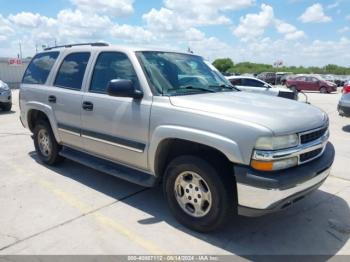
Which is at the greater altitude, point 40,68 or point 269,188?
point 40,68

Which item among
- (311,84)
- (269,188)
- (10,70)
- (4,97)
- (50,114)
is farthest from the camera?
(10,70)

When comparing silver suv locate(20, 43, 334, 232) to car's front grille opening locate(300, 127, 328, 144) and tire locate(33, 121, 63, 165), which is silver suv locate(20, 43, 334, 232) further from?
tire locate(33, 121, 63, 165)

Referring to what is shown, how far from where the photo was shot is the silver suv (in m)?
3.21

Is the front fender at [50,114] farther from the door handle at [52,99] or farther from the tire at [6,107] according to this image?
the tire at [6,107]

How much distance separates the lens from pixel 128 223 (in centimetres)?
400

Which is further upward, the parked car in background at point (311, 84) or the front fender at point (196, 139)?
the front fender at point (196, 139)

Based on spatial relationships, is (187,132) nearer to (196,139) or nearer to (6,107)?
(196,139)

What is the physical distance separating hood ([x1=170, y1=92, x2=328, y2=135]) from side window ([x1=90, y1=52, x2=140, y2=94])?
0.78m

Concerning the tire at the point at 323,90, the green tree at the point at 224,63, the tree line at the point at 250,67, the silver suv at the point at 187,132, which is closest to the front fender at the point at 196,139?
the silver suv at the point at 187,132

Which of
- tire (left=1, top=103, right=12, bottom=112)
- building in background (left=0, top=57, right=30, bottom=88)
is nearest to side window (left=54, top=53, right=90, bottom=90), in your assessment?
tire (left=1, top=103, right=12, bottom=112)

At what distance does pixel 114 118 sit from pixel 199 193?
1.43m

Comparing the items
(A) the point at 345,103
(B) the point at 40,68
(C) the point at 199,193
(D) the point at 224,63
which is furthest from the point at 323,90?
(D) the point at 224,63

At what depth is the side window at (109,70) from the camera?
4.29 m

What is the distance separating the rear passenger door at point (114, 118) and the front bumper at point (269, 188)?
1288mm
